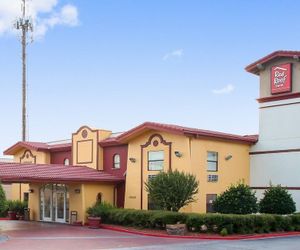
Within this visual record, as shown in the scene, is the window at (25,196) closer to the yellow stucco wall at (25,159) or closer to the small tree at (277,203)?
the yellow stucco wall at (25,159)

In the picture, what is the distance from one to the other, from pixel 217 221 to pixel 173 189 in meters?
3.32

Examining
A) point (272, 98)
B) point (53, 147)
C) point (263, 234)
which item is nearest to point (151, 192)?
point (263, 234)

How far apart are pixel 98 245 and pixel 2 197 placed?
6.19m

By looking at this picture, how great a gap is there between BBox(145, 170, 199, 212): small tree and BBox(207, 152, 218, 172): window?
2.78 metres

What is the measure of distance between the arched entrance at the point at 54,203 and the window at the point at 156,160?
6.04 metres

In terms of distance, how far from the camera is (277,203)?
2781 centimetres

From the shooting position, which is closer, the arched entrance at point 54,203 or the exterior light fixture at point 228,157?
the exterior light fixture at point 228,157

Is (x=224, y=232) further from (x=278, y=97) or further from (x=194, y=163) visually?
(x=278, y=97)

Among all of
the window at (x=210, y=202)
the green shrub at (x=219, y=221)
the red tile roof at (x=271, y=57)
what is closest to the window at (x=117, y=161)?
the green shrub at (x=219, y=221)

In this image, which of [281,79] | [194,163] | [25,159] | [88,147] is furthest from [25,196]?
[281,79]

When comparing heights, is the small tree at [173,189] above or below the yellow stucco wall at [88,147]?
below

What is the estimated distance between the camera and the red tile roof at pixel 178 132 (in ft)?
93.8

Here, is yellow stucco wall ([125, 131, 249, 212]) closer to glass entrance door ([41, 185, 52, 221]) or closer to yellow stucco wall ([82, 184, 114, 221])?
yellow stucco wall ([82, 184, 114, 221])

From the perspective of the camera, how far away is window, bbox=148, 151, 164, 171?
99.6 ft
